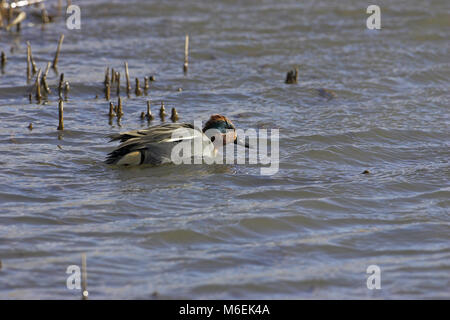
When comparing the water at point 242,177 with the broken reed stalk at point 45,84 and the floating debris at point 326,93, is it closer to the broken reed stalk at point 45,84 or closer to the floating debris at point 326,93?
the floating debris at point 326,93

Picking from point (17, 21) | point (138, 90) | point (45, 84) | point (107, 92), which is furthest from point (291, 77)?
point (17, 21)

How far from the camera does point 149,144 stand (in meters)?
Result: 6.37

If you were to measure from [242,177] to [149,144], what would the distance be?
835 mm

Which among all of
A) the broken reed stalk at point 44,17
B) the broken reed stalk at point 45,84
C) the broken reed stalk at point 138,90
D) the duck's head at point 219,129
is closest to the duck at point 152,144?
the duck's head at point 219,129

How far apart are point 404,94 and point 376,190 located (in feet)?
11.1

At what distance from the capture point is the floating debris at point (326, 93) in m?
9.02

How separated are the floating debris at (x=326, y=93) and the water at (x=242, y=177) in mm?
85

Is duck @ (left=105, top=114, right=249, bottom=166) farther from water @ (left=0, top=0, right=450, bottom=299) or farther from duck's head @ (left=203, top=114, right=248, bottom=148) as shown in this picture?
duck's head @ (left=203, top=114, right=248, bottom=148)

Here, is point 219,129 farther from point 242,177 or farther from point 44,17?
point 44,17

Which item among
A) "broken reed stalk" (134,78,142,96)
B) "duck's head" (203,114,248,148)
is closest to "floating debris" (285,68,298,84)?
"broken reed stalk" (134,78,142,96)

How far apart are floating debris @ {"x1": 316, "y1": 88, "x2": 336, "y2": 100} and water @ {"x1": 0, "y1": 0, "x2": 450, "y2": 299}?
0.28 feet

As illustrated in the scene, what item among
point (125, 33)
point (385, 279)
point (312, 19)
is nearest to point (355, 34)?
point (312, 19)

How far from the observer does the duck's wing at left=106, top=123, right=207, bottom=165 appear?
6355mm
